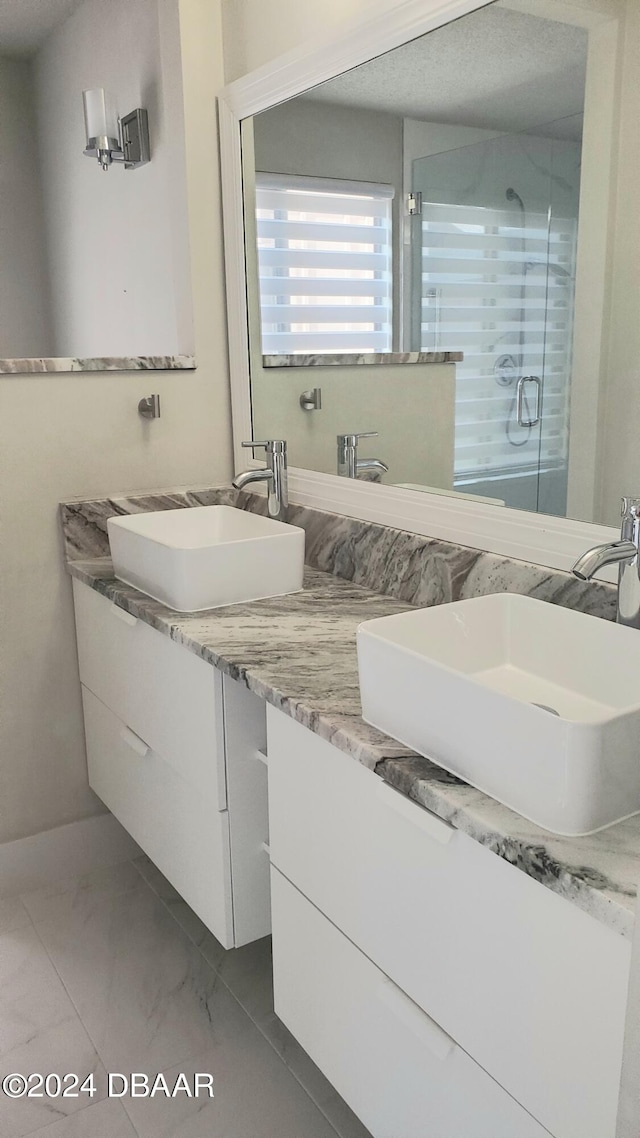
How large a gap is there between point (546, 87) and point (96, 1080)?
1.83 m

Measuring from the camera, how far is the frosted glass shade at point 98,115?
2189 millimetres

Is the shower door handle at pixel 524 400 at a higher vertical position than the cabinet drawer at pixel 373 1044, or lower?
higher

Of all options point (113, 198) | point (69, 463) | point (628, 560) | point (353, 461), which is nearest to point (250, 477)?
point (353, 461)

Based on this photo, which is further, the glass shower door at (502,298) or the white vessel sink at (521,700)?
the glass shower door at (502,298)

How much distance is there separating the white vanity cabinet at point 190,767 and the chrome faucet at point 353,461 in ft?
1.82

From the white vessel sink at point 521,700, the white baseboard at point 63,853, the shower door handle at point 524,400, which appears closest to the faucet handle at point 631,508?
the white vessel sink at point 521,700

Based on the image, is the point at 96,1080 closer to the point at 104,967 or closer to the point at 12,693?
the point at 104,967

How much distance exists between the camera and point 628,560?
1.14 metres

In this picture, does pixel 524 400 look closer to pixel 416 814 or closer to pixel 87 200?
pixel 416 814

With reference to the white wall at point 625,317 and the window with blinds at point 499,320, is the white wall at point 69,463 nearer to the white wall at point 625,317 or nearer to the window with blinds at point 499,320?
the window with blinds at point 499,320

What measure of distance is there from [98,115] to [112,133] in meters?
0.06

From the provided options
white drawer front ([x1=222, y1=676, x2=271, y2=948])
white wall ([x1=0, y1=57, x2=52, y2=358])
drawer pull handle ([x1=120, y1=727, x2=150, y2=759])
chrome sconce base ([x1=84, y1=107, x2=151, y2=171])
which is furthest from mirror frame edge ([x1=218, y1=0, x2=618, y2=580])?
white wall ([x1=0, y1=57, x2=52, y2=358])

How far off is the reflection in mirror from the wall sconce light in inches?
15.1

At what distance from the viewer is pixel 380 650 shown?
1.10m
